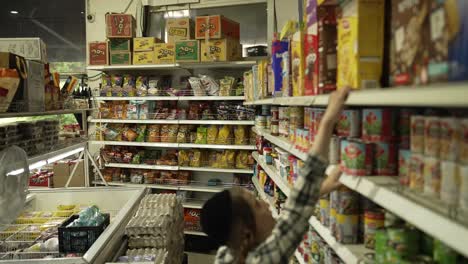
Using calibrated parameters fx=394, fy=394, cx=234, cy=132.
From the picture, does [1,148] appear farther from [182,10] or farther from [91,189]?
[182,10]

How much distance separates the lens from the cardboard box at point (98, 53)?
579cm

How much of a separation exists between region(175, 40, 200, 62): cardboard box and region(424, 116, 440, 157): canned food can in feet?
14.2

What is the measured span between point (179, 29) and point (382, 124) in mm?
4468

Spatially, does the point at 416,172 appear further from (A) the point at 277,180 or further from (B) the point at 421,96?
(A) the point at 277,180

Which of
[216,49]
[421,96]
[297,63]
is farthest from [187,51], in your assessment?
[421,96]

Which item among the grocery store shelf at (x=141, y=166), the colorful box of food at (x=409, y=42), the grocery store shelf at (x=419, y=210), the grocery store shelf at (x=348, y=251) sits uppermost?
the colorful box of food at (x=409, y=42)

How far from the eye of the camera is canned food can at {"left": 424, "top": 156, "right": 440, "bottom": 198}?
1126mm

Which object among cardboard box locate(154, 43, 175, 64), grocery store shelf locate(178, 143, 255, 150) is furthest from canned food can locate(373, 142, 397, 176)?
cardboard box locate(154, 43, 175, 64)

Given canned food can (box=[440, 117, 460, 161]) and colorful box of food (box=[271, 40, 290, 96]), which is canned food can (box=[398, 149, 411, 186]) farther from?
colorful box of food (box=[271, 40, 290, 96])

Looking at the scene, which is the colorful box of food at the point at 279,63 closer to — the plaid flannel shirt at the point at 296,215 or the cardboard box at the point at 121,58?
the plaid flannel shirt at the point at 296,215

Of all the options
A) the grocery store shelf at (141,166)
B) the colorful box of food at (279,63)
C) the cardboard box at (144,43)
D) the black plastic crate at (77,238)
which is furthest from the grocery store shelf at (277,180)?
the cardboard box at (144,43)

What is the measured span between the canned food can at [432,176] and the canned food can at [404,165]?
0.41 feet

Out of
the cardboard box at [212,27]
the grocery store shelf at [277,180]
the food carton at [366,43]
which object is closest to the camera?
the food carton at [366,43]

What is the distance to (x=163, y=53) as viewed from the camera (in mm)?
5602
